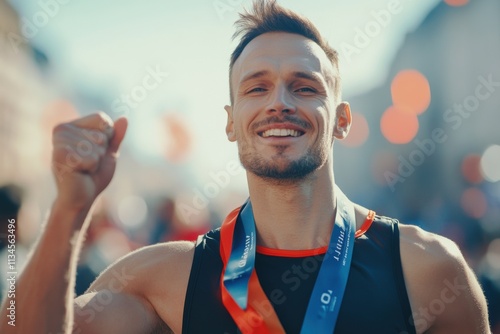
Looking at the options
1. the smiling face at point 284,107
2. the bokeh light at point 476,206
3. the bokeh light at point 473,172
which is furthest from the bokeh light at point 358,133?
the smiling face at point 284,107

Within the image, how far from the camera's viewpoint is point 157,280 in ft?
11.3

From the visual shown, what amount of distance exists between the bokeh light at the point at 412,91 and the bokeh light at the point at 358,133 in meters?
4.80

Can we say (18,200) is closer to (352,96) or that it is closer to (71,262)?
(71,262)

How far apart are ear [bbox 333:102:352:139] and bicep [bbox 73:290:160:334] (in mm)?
1557

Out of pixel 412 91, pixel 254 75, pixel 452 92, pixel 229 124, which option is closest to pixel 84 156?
pixel 254 75

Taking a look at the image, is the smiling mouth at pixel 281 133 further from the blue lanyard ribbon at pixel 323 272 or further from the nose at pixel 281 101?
the blue lanyard ribbon at pixel 323 272

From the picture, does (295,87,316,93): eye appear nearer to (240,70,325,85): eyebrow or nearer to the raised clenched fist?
(240,70,325,85): eyebrow

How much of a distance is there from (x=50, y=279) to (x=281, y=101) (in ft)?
5.23

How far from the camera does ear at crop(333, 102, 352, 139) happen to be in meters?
3.90

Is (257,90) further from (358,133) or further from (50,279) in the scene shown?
(358,133)

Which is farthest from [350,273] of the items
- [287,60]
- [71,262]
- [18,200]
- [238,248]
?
[18,200]

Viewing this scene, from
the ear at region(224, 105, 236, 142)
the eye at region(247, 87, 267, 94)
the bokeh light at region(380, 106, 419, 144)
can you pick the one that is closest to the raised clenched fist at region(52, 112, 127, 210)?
the eye at region(247, 87, 267, 94)

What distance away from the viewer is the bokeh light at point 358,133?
5525cm

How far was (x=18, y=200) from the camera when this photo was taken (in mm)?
4648
